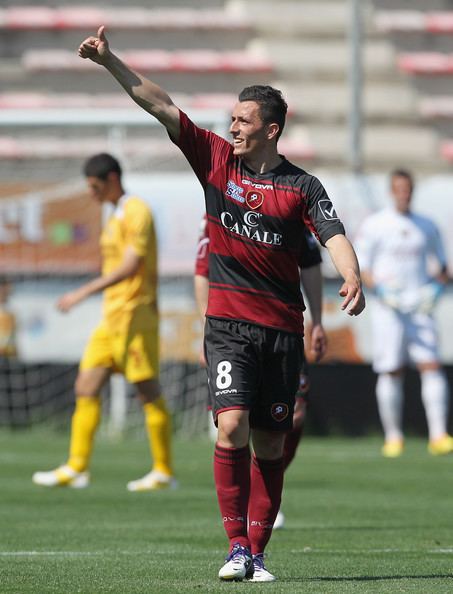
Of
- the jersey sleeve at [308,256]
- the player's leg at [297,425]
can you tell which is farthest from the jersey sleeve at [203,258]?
the player's leg at [297,425]

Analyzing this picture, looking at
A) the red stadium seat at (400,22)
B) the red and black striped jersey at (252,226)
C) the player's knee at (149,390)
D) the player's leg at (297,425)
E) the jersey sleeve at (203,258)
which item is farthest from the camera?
the red stadium seat at (400,22)

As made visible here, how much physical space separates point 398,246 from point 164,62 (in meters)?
7.09

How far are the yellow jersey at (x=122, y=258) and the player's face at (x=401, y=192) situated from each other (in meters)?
3.50

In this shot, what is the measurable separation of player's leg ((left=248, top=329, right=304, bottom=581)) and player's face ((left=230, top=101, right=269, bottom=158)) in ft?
2.42

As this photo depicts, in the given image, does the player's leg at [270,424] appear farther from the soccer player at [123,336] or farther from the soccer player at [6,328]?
the soccer player at [6,328]

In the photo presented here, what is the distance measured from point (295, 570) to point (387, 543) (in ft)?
3.84

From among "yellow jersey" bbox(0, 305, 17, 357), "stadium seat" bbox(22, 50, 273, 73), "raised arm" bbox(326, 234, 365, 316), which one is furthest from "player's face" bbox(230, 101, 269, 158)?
"stadium seat" bbox(22, 50, 273, 73)

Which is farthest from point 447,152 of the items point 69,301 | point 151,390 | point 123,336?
point 69,301

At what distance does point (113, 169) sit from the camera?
33.3ft

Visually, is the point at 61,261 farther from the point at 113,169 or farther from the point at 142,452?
the point at 113,169

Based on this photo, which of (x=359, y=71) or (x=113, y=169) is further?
(x=359, y=71)

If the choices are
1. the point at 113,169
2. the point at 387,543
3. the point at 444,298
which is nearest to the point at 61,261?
the point at 444,298

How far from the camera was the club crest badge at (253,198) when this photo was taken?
590cm

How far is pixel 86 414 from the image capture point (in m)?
10.3
